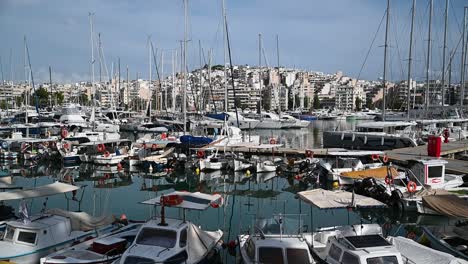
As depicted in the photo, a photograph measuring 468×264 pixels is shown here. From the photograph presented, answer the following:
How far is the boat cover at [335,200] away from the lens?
55.6 feet

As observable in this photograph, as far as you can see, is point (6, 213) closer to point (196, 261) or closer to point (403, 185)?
point (196, 261)

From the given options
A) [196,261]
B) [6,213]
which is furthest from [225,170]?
A: [196,261]

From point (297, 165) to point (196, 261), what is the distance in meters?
22.8

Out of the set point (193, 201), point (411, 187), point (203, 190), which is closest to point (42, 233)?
point (193, 201)

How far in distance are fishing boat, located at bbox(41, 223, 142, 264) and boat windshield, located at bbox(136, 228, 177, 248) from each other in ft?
3.84

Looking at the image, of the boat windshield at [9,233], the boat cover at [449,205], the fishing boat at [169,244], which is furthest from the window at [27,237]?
the boat cover at [449,205]

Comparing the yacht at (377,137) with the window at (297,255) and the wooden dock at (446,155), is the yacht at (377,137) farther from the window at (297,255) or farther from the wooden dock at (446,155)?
the window at (297,255)

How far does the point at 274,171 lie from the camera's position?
3628 cm

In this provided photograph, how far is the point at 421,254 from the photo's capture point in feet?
44.7

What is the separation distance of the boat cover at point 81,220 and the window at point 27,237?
2.20m

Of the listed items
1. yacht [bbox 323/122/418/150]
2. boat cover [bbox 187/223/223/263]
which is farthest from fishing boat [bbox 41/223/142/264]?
yacht [bbox 323/122/418/150]

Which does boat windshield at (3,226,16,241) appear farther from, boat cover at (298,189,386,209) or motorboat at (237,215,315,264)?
boat cover at (298,189,386,209)

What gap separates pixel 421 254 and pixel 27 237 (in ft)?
44.1

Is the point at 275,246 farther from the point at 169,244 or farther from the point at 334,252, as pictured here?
the point at 169,244
